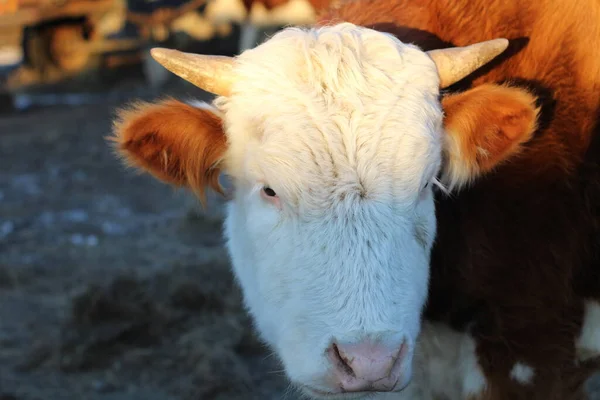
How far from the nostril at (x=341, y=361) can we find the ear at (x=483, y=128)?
2.85 feet

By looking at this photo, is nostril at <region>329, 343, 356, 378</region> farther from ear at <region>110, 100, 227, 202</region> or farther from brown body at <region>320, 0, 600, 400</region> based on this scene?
ear at <region>110, 100, 227, 202</region>

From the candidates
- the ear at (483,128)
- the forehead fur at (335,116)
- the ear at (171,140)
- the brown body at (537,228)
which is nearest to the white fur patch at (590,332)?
the brown body at (537,228)

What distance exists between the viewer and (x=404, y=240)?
2596 mm

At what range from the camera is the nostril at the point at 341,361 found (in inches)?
A: 92.7

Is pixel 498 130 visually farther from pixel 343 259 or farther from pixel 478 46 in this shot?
pixel 343 259

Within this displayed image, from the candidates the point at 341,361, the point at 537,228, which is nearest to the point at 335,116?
the point at 341,361

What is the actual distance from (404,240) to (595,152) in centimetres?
93

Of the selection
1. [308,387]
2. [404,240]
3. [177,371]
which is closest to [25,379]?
[177,371]

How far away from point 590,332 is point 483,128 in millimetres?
907

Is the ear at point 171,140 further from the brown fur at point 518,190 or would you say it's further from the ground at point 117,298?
the ground at point 117,298

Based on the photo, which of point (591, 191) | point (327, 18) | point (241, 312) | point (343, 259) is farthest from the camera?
point (241, 312)

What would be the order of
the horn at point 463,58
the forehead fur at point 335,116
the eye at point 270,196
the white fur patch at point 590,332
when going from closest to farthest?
1. the forehead fur at point 335,116
2. the eye at point 270,196
3. the horn at point 463,58
4. the white fur patch at point 590,332

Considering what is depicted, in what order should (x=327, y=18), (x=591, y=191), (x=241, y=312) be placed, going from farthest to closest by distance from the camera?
(x=241, y=312) → (x=327, y=18) → (x=591, y=191)

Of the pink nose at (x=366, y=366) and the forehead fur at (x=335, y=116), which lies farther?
the forehead fur at (x=335, y=116)
